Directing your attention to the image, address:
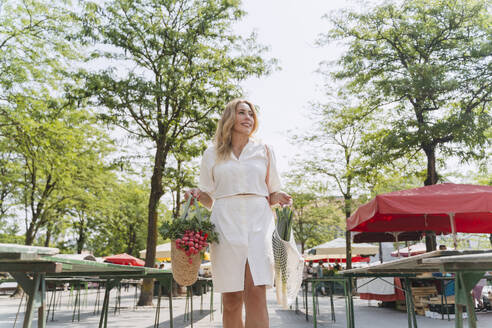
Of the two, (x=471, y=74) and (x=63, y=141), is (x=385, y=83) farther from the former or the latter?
(x=63, y=141)

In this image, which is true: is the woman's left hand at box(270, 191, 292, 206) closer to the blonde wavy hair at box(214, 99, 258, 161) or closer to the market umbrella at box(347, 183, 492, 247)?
the blonde wavy hair at box(214, 99, 258, 161)

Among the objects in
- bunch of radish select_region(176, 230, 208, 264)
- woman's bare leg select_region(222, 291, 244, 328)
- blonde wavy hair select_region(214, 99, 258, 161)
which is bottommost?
woman's bare leg select_region(222, 291, 244, 328)

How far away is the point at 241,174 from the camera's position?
3.02 metres

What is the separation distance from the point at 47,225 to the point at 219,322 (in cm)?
1959

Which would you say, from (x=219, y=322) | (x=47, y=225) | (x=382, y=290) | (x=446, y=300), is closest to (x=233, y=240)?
(x=219, y=322)

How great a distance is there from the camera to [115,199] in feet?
77.0

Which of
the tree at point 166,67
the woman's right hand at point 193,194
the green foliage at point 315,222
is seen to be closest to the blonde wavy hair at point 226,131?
the woman's right hand at point 193,194

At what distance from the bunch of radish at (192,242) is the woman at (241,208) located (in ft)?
0.42

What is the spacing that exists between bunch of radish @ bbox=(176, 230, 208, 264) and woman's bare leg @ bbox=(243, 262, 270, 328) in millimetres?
325

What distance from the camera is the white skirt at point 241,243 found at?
2766 millimetres

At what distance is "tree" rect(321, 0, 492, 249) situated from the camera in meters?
11.9

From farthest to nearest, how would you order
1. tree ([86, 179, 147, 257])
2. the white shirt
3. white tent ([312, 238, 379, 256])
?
tree ([86, 179, 147, 257]), white tent ([312, 238, 379, 256]), the white shirt

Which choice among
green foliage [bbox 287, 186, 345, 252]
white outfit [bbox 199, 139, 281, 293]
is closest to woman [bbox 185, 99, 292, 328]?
white outfit [bbox 199, 139, 281, 293]

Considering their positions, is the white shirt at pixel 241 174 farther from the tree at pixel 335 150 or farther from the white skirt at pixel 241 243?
the tree at pixel 335 150
